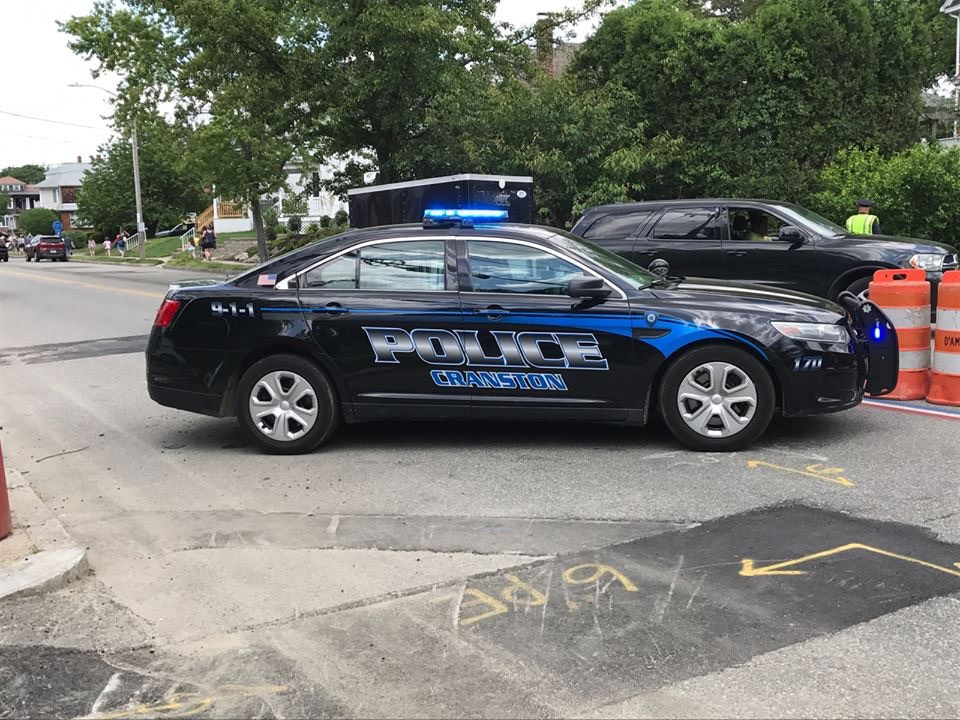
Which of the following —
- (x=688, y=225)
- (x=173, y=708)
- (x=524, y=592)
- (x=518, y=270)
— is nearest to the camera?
(x=173, y=708)

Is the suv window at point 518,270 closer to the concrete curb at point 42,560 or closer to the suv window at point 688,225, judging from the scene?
the concrete curb at point 42,560

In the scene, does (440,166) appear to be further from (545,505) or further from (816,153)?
(545,505)

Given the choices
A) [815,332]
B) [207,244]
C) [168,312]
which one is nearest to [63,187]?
[207,244]

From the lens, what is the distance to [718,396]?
6137 mm

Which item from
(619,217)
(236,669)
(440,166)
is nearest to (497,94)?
(440,166)

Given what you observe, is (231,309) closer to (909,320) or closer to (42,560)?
(42,560)

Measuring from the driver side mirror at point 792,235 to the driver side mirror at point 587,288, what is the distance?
17.5 ft

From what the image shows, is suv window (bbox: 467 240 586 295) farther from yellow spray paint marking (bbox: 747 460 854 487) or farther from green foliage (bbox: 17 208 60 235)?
green foliage (bbox: 17 208 60 235)

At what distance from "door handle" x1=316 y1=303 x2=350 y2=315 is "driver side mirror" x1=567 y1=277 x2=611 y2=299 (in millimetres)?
1615

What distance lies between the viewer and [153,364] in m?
6.76

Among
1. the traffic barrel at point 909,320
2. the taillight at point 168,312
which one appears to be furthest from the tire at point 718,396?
the taillight at point 168,312

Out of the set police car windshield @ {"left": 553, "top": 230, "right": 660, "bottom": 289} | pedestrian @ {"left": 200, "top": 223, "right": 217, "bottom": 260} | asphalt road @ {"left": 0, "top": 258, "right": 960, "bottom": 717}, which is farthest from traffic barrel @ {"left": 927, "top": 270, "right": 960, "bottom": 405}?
pedestrian @ {"left": 200, "top": 223, "right": 217, "bottom": 260}

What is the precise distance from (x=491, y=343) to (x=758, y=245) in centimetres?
590

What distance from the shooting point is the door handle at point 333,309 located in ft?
21.0
